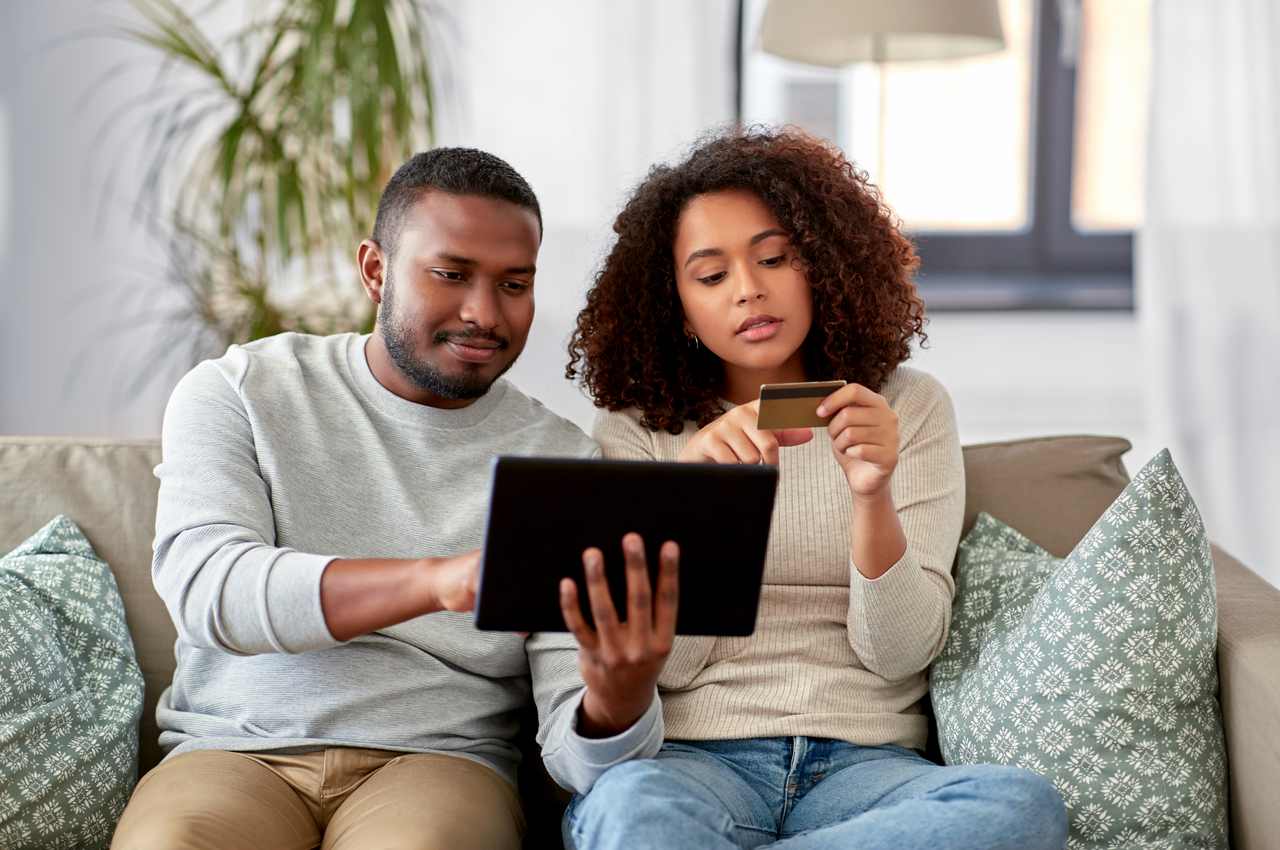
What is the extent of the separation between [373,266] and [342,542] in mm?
348

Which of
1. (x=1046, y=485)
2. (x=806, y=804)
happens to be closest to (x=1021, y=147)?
(x=1046, y=485)

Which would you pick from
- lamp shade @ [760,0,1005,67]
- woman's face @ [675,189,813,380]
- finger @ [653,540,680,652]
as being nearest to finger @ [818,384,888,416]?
woman's face @ [675,189,813,380]

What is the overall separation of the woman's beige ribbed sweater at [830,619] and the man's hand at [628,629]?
0.76ft

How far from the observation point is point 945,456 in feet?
5.37

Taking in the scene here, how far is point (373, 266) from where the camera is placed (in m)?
1.63

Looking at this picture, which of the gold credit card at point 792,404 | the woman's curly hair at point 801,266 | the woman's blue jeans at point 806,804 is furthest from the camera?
the woman's curly hair at point 801,266

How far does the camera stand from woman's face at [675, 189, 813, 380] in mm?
1588

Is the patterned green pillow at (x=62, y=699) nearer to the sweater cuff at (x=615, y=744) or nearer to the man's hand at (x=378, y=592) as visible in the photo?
the man's hand at (x=378, y=592)

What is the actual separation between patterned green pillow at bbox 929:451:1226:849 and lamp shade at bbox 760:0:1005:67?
1.37m

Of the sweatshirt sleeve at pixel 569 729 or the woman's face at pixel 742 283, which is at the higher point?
the woman's face at pixel 742 283

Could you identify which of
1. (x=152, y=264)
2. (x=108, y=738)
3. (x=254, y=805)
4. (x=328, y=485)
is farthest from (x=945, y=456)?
(x=152, y=264)

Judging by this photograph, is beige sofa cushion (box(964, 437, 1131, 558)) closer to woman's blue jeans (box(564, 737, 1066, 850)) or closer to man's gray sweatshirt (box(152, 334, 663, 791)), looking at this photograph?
woman's blue jeans (box(564, 737, 1066, 850))

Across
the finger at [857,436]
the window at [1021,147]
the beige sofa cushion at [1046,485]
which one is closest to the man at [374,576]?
the finger at [857,436]

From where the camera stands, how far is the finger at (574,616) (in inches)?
45.2
